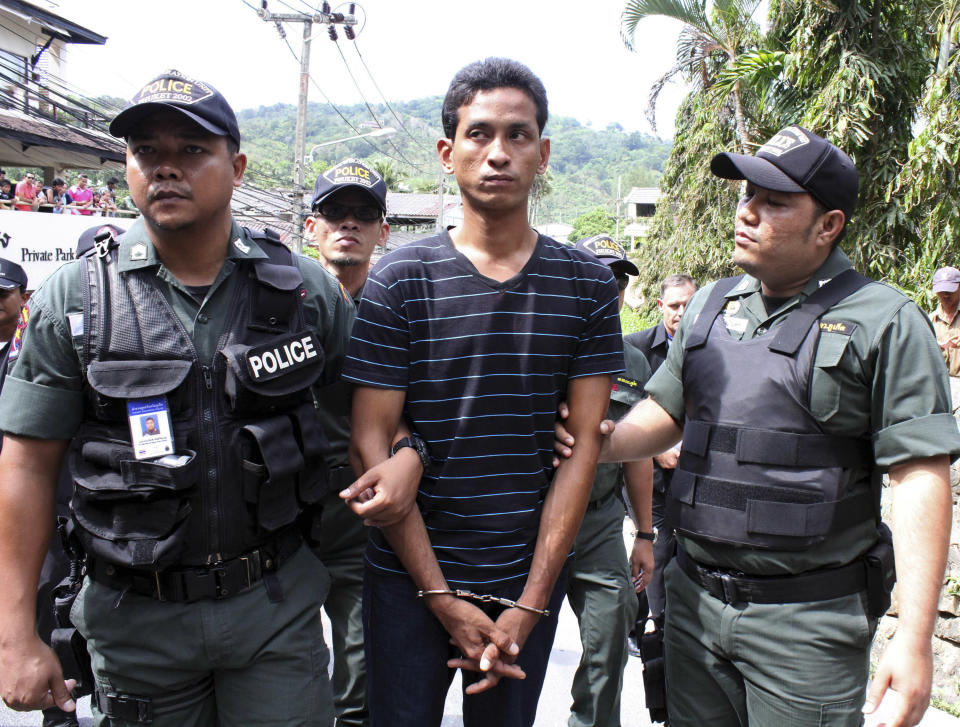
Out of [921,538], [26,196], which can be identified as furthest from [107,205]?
[921,538]

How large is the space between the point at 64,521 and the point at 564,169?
156260 millimetres

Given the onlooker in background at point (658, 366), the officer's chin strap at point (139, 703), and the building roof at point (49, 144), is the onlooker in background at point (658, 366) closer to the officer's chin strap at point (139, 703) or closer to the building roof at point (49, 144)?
the officer's chin strap at point (139, 703)

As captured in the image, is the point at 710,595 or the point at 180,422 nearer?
the point at 180,422

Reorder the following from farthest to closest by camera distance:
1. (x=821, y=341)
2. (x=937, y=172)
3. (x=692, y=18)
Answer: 1. (x=692, y=18)
2. (x=937, y=172)
3. (x=821, y=341)

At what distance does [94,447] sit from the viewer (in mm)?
1909

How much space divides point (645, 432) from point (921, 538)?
0.85 metres

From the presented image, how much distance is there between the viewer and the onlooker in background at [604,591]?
3.11 meters

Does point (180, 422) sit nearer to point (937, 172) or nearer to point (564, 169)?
point (937, 172)

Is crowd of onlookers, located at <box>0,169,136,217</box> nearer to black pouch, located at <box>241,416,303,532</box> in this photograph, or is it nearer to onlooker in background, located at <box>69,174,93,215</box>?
onlooker in background, located at <box>69,174,93,215</box>

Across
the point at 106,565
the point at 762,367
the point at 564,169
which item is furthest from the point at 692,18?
the point at 564,169

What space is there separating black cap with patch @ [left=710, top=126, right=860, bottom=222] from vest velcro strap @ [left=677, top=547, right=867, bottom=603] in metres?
1.02

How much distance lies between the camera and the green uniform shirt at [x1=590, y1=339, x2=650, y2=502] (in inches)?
132

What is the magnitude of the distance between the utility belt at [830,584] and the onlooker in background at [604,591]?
2.89 ft

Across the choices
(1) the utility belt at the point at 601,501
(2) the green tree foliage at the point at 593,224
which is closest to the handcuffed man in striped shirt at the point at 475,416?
(1) the utility belt at the point at 601,501
